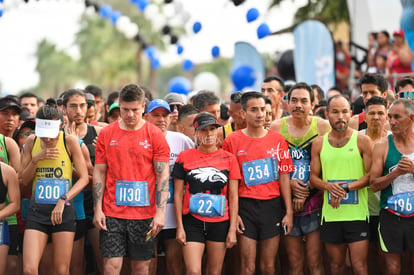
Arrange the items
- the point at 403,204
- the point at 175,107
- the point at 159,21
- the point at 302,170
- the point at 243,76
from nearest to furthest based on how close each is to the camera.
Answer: the point at 403,204 → the point at 302,170 → the point at 175,107 → the point at 243,76 → the point at 159,21

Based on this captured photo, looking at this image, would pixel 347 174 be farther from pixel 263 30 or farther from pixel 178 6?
pixel 178 6

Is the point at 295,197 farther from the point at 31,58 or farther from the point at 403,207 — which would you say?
the point at 31,58

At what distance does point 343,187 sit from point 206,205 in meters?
1.38

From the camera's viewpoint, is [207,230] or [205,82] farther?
[205,82]

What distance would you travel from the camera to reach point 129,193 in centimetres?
602

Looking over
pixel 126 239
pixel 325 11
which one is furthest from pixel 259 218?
pixel 325 11

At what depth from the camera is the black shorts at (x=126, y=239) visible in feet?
19.7

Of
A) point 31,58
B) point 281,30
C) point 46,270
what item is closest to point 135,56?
point 31,58

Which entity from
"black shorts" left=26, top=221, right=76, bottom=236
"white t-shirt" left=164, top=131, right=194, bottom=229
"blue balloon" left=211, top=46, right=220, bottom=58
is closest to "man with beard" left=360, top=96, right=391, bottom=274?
"white t-shirt" left=164, top=131, right=194, bottom=229

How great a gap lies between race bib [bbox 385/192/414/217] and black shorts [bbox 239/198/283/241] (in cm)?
117

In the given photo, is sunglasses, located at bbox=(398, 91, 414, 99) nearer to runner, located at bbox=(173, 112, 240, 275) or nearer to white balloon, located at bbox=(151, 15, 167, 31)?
runner, located at bbox=(173, 112, 240, 275)

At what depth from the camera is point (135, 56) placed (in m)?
53.3

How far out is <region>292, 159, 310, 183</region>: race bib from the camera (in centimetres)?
662

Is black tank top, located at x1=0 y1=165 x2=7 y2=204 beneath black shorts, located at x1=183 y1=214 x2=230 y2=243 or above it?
above
